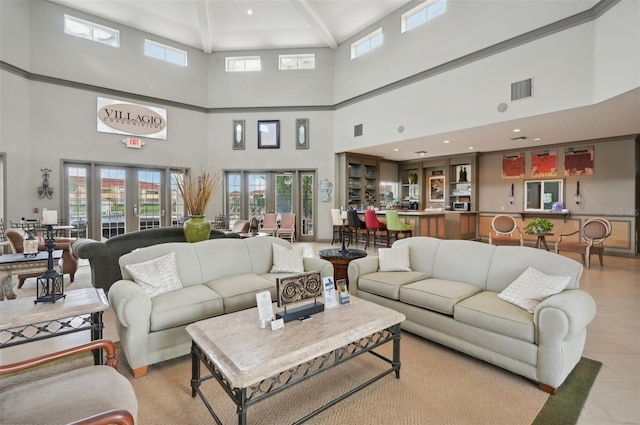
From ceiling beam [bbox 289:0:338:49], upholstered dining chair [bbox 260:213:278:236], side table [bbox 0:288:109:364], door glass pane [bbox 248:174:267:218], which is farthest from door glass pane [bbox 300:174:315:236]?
side table [bbox 0:288:109:364]

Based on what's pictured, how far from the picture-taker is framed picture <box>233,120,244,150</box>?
365 inches

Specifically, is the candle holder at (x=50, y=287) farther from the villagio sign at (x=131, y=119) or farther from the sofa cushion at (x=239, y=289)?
the villagio sign at (x=131, y=119)

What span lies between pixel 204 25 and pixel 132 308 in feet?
27.5

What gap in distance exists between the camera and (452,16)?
621cm

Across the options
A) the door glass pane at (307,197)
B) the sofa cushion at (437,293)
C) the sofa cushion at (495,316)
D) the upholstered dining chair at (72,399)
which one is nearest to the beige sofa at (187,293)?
the upholstered dining chair at (72,399)

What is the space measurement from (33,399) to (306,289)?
57.4 inches

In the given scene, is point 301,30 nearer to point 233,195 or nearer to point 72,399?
point 233,195

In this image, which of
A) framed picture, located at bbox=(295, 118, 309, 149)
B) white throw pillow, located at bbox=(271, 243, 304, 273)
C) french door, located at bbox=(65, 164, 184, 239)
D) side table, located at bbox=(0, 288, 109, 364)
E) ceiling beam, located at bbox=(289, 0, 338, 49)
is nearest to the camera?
side table, located at bbox=(0, 288, 109, 364)

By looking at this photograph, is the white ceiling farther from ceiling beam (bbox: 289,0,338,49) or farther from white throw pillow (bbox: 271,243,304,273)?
white throw pillow (bbox: 271,243,304,273)

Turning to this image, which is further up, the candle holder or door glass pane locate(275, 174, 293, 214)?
door glass pane locate(275, 174, 293, 214)

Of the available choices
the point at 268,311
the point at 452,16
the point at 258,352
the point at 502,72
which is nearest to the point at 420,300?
the point at 268,311

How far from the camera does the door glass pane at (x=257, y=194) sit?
9.53m

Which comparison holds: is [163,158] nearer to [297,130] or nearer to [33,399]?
[297,130]

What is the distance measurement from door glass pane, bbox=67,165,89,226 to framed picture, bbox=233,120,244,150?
3876mm
